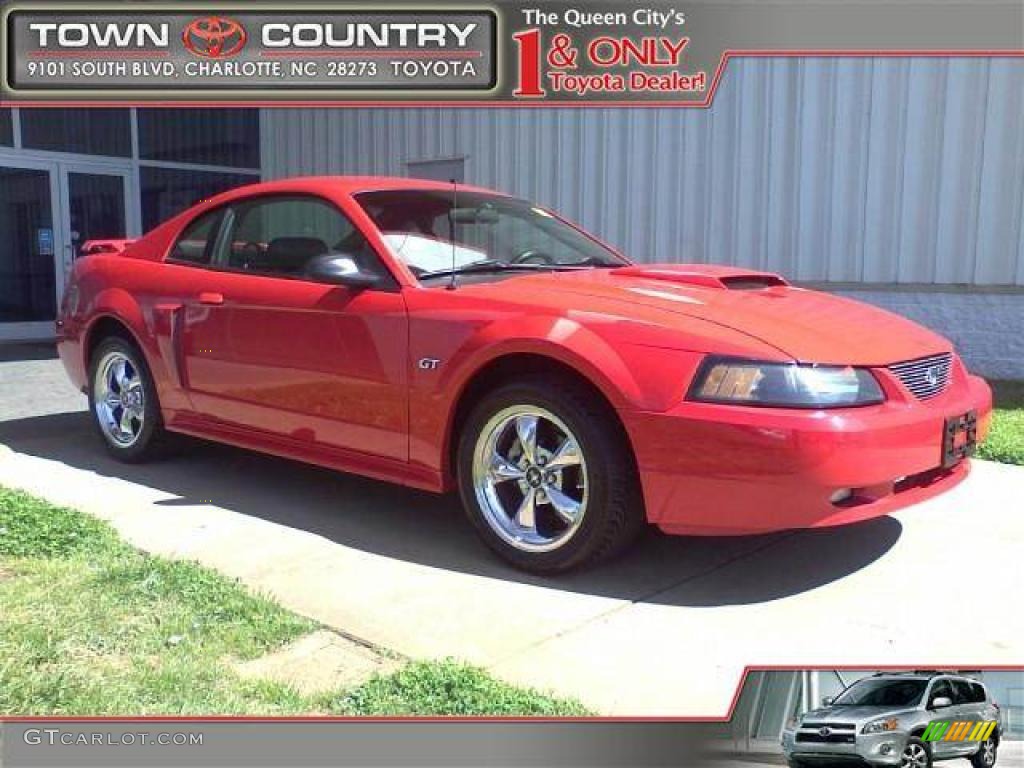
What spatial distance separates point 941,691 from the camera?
89.9 inches

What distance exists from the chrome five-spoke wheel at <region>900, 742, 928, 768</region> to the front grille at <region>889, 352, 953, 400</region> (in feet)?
4.47

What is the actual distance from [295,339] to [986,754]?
2887mm

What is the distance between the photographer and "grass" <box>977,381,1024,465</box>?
5.19m

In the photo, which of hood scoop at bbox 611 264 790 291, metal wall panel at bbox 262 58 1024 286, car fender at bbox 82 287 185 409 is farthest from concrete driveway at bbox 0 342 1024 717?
metal wall panel at bbox 262 58 1024 286

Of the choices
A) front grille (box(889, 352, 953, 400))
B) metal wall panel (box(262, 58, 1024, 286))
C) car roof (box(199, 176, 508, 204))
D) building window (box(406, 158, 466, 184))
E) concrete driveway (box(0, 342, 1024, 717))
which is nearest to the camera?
concrete driveway (box(0, 342, 1024, 717))

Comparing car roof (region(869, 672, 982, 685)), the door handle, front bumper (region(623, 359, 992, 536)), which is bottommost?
car roof (region(869, 672, 982, 685))

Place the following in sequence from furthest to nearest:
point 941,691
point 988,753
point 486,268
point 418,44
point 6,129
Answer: point 6,129 < point 418,44 < point 486,268 < point 941,691 < point 988,753

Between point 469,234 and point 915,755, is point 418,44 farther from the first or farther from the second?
point 915,755

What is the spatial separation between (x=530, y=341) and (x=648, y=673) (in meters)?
1.18

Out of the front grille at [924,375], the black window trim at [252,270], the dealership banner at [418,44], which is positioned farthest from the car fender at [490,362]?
the dealership banner at [418,44]

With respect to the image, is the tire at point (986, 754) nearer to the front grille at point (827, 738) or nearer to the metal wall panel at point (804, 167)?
the front grille at point (827, 738)

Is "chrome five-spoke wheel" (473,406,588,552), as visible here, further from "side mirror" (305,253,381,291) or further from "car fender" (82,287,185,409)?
"car fender" (82,287,185,409)

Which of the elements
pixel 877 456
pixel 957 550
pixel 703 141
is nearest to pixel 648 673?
pixel 877 456

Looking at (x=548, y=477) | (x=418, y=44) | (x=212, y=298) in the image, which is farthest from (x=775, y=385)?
(x=212, y=298)
